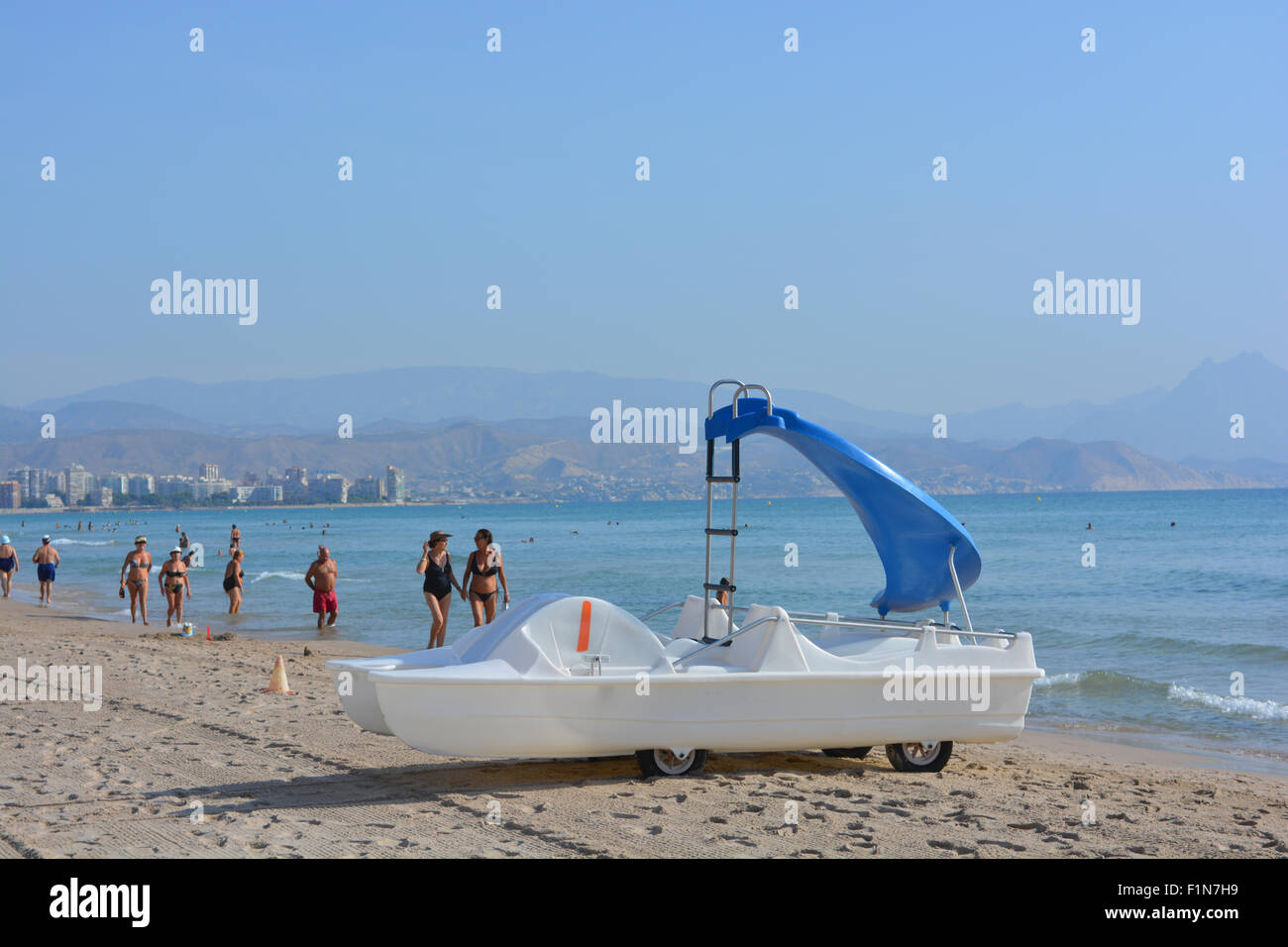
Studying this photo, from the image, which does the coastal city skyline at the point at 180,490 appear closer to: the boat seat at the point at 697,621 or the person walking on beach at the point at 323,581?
the person walking on beach at the point at 323,581

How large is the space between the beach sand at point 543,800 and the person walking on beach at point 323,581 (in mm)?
9115

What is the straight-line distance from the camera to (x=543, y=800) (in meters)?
6.97

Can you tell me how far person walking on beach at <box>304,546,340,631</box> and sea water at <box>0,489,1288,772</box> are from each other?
1.75 feet

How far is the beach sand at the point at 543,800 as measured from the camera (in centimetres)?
599

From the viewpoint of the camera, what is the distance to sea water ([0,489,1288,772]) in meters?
13.2

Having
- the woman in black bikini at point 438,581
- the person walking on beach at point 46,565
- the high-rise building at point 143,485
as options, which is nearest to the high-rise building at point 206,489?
the high-rise building at point 143,485

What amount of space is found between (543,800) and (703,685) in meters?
1.17

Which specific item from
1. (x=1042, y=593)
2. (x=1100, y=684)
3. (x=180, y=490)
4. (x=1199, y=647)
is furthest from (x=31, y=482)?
(x=1100, y=684)

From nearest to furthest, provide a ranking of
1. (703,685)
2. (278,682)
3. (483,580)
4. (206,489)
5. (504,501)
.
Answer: (703,685), (278,682), (483,580), (206,489), (504,501)

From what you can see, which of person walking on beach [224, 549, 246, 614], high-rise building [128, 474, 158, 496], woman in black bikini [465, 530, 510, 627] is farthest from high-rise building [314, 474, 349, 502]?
woman in black bikini [465, 530, 510, 627]

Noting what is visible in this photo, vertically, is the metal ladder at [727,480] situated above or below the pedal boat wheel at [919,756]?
above

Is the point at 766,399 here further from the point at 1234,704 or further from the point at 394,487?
the point at 394,487

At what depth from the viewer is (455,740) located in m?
6.71
